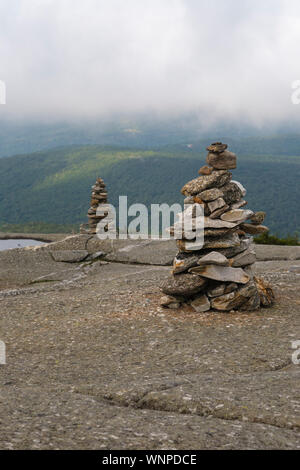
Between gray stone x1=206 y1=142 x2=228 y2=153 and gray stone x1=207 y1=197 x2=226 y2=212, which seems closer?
gray stone x1=207 y1=197 x2=226 y2=212

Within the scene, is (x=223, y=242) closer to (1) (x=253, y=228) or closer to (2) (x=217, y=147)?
(1) (x=253, y=228)

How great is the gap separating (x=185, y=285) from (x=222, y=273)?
46.7 inches

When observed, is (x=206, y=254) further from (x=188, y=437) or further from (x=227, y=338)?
(x=188, y=437)

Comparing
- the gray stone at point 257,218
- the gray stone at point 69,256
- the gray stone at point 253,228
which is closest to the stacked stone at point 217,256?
the gray stone at point 253,228

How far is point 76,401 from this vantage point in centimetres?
730

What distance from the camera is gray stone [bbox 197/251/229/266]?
1299 centimetres

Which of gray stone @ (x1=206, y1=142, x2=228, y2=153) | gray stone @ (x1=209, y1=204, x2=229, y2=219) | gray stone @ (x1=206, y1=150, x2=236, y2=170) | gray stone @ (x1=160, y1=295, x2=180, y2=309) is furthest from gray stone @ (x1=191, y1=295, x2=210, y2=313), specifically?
gray stone @ (x1=206, y1=142, x2=228, y2=153)

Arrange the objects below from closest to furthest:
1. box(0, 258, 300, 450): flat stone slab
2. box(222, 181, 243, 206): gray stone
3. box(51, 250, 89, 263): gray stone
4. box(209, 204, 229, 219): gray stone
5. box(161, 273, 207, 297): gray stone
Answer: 1. box(0, 258, 300, 450): flat stone slab
2. box(161, 273, 207, 297): gray stone
3. box(209, 204, 229, 219): gray stone
4. box(222, 181, 243, 206): gray stone
5. box(51, 250, 89, 263): gray stone

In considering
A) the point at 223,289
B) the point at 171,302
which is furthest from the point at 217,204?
the point at 171,302

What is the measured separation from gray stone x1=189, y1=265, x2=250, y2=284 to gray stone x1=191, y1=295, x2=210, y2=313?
2.68 feet

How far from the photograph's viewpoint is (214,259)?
13.0m

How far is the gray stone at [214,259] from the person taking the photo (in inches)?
512

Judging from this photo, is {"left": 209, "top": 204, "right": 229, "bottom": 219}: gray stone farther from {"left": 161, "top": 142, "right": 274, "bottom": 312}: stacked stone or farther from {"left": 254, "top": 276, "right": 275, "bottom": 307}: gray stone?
{"left": 254, "top": 276, "right": 275, "bottom": 307}: gray stone

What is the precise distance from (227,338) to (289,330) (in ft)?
5.91
